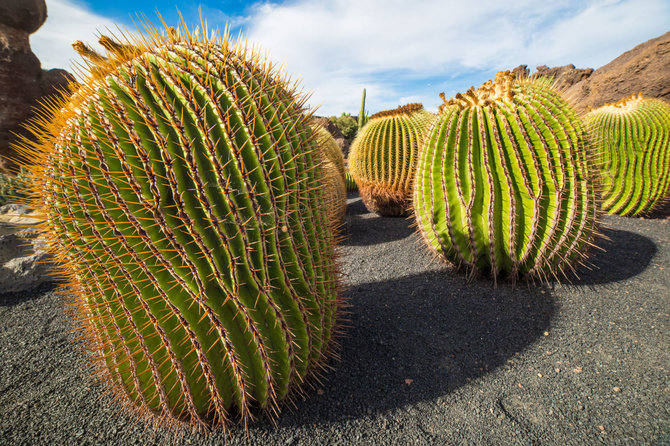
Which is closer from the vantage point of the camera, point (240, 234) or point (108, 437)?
point (240, 234)

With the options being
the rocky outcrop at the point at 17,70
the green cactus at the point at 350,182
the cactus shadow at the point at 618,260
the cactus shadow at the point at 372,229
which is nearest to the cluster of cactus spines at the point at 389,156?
the cactus shadow at the point at 372,229

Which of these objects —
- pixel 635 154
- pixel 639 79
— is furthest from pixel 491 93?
pixel 639 79

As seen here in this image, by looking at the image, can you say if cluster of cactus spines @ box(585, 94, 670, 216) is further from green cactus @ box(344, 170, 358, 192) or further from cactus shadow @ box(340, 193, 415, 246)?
green cactus @ box(344, 170, 358, 192)

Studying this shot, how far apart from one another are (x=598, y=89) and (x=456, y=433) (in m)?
9.79

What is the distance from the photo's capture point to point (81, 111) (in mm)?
1229

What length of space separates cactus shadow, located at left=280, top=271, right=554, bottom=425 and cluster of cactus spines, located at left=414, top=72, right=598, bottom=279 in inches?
13.1

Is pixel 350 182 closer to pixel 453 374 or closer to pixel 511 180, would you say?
pixel 511 180

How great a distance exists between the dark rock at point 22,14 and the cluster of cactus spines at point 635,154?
11416 millimetres

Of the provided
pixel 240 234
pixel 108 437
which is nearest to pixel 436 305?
pixel 240 234

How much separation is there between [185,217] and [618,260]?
3.85m

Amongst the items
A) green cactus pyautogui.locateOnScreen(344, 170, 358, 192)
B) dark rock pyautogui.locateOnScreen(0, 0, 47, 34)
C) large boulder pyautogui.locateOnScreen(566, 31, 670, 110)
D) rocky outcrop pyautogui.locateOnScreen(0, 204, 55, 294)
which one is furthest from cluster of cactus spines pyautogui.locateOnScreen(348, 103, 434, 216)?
dark rock pyautogui.locateOnScreen(0, 0, 47, 34)

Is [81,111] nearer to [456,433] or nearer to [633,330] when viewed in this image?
[456,433]

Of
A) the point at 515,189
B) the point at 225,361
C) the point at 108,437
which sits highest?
the point at 515,189

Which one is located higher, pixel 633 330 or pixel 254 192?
pixel 254 192
